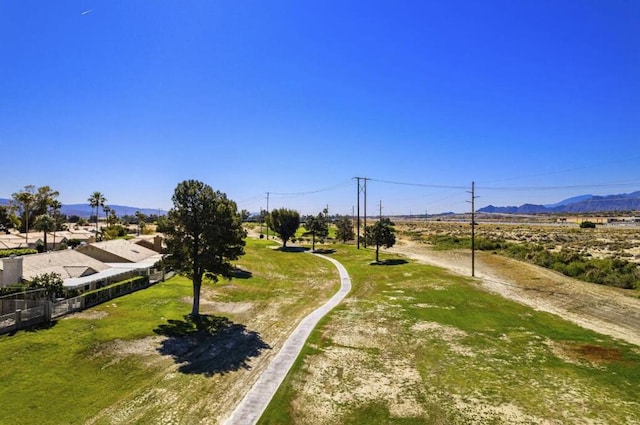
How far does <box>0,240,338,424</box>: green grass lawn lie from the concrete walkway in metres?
0.92

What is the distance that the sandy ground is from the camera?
110ft

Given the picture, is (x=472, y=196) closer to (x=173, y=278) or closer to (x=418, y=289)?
(x=418, y=289)

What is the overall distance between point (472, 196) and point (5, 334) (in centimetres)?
5095

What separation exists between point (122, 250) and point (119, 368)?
3809 centimetres

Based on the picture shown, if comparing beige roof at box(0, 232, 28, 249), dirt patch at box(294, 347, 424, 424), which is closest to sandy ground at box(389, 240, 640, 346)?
dirt patch at box(294, 347, 424, 424)

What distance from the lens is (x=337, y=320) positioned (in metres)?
34.7

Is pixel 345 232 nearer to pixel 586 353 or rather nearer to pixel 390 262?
pixel 390 262

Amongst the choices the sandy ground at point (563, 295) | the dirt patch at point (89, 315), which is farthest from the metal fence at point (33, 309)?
the sandy ground at point (563, 295)

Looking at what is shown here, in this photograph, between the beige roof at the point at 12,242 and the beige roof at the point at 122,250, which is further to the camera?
the beige roof at the point at 12,242

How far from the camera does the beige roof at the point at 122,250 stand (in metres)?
53.2

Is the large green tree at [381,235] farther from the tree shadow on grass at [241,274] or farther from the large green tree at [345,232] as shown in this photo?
the large green tree at [345,232]

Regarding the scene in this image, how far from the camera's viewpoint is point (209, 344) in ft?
92.6

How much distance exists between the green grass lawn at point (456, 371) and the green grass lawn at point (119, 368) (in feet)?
13.4

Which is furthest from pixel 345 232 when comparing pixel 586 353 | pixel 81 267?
pixel 586 353
